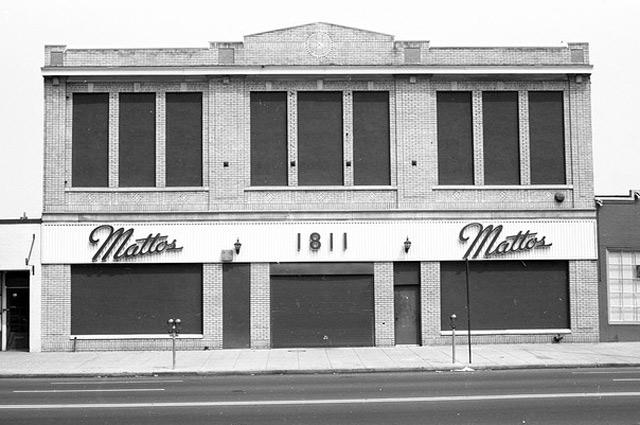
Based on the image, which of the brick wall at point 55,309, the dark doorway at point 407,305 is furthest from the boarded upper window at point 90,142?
the dark doorway at point 407,305

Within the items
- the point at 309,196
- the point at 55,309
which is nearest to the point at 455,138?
the point at 309,196

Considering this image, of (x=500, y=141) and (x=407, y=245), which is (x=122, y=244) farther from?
(x=500, y=141)

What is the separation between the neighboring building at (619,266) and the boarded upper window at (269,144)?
421 inches

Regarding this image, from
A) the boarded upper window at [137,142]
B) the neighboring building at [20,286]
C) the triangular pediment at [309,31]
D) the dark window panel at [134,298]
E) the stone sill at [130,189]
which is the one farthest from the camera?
the triangular pediment at [309,31]

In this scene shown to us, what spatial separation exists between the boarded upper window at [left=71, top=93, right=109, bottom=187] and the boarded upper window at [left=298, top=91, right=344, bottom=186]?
642 centimetres

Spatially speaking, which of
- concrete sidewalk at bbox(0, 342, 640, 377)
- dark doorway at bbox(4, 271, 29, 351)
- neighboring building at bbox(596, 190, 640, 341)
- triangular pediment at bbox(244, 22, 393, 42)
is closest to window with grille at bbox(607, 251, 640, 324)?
neighboring building at bbox(596, 190, 640, 341)

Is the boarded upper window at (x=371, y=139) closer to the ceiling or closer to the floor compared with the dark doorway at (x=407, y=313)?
closer to the ceiling

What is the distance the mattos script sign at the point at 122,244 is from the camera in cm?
2631

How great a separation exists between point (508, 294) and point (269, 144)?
369 inches

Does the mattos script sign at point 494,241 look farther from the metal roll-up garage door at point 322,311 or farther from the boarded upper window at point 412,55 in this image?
the boarded upper window at point 412,55

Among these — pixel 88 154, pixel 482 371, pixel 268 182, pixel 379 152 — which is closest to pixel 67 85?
pixel 88 154

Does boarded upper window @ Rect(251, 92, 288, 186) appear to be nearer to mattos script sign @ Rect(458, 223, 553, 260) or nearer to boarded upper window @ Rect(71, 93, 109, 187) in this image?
boarded upper window @ Rect(71, 93, 109, 187)

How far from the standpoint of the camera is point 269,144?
87.8 ft

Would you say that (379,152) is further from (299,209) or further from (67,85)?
(67,85)
